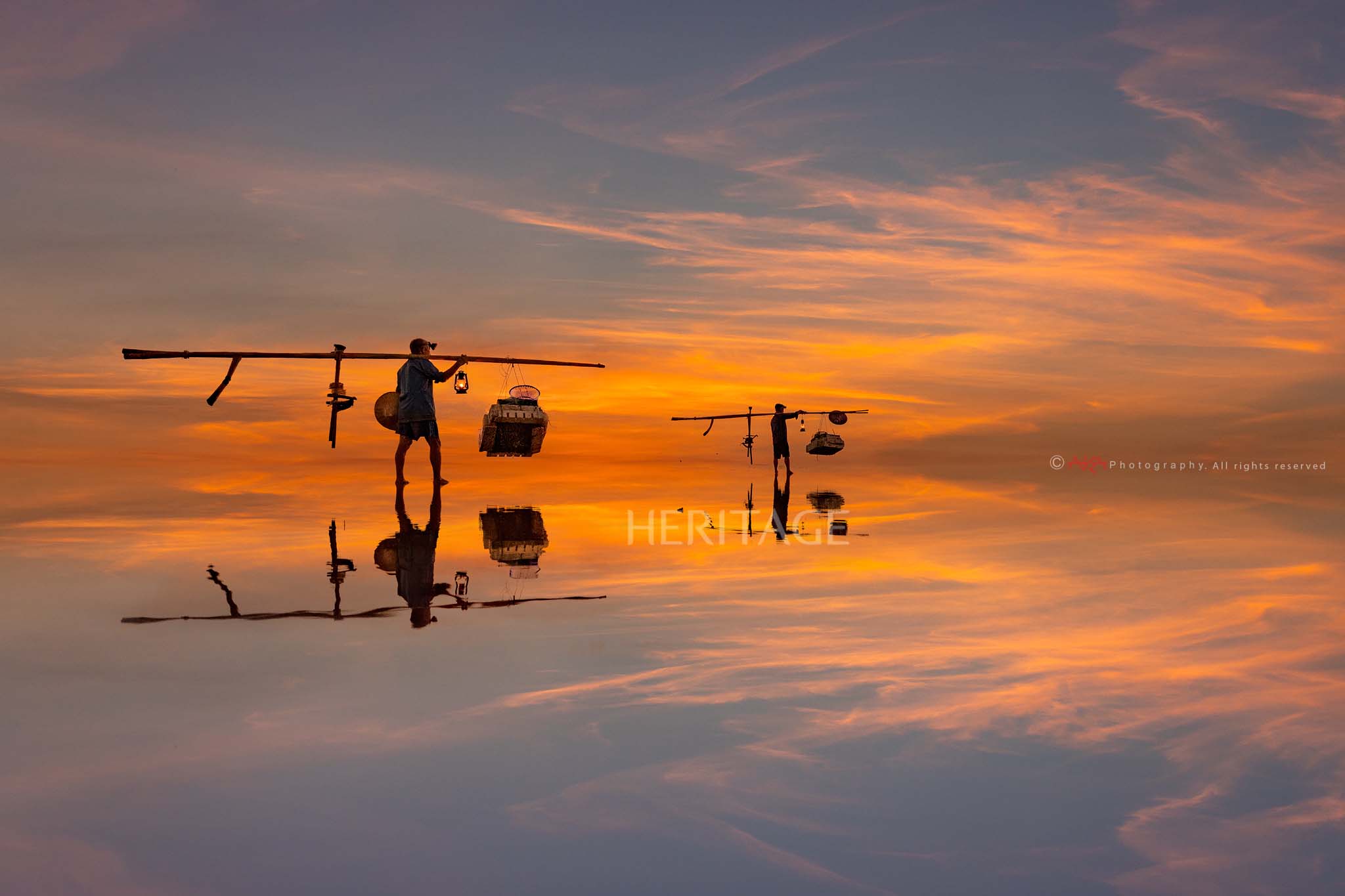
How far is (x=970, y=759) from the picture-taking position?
18.2ft

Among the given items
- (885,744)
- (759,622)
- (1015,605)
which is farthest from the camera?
(1015,605)

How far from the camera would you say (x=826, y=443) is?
60219mm

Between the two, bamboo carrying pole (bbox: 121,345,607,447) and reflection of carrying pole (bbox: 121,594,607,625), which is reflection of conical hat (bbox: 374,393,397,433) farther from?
reflection of carrying pole (bbox: 121,594,607,625)

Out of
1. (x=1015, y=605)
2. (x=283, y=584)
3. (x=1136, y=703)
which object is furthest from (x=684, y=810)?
(x=283, y=584)

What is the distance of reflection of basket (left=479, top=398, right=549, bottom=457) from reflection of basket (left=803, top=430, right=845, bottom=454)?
29141 mm

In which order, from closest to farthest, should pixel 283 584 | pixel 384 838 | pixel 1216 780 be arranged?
pixel 384 838
pixel 1216 780
pixel 283 584

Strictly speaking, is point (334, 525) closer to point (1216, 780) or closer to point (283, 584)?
point (283, 584)

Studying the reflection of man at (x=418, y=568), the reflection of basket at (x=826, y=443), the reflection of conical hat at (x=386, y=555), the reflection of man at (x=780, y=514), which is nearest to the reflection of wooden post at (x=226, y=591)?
the reflection of man at (x=418, y=568)

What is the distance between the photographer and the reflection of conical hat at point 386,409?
86.2ft

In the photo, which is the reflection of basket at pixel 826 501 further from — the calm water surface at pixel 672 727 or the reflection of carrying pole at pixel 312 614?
the reflection of carrying pole at pixel 312 614

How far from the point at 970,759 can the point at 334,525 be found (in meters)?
14.8

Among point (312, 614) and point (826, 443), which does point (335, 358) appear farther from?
point (826, 443)

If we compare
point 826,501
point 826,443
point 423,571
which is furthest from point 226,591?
point 826,443

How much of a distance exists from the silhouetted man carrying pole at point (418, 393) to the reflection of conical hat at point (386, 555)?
10031mm
